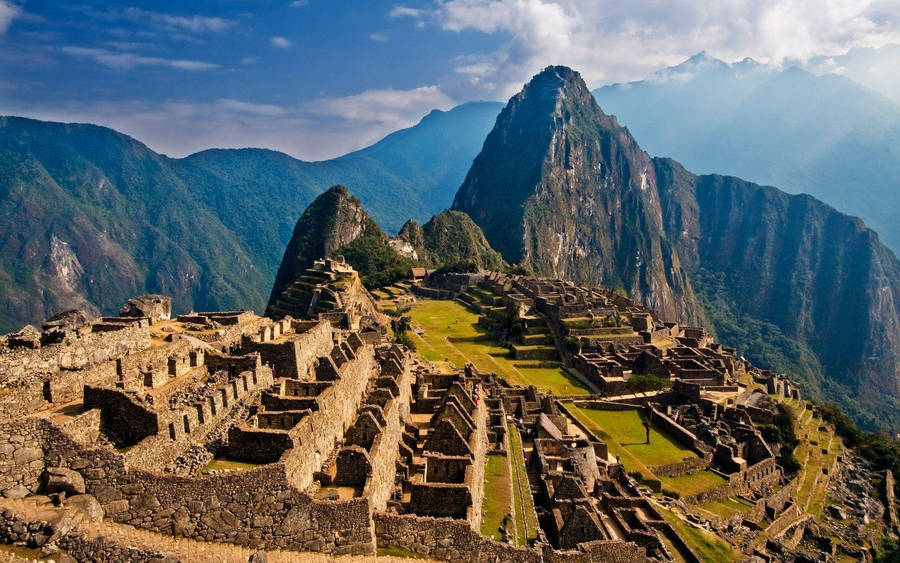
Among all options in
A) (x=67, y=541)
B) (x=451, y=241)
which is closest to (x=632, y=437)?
(x=67, y=541)

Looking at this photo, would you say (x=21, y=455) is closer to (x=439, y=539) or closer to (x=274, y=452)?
(x=274, y=452)

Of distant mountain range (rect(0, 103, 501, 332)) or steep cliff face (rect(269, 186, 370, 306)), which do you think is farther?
steep cliff face (rect(269, 186, 370, 306))


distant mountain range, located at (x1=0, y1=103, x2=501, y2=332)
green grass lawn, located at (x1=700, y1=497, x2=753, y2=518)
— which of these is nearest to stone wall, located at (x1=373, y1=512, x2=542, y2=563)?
green grass lawn, located at (x1=700, y1=497, x2=753, y2=518)

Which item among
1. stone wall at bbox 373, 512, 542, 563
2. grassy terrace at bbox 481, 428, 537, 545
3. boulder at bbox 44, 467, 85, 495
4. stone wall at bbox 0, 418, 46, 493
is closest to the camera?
stone wall at bbox 0, 418, 46, 493

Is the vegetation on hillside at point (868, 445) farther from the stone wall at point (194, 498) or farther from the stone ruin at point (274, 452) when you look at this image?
the stone wall at point (194, 498)

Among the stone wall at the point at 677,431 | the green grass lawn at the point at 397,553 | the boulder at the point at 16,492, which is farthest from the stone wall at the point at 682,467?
the boulder at the point at 16,492

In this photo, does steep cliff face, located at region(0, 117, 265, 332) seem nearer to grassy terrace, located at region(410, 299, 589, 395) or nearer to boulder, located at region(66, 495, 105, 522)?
grassy terrace, located at region(410, 299, 589, 395)
